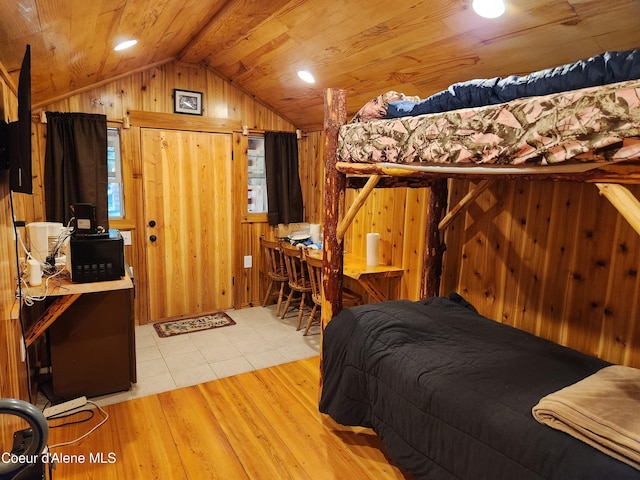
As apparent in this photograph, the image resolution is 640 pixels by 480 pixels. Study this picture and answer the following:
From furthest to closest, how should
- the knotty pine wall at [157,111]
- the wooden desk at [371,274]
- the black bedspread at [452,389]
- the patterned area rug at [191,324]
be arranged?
the patterned area rug at [191,324]
the knotty pine wall at [157,111]
the wooden desk at [371,274]
the black bedspread at [452,389]

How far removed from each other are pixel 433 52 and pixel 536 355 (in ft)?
5.81

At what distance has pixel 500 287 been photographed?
8.82 ft

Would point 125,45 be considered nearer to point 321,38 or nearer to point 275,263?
point 321,38

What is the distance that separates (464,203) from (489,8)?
119 cm

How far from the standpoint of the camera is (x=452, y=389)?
1.74 meters

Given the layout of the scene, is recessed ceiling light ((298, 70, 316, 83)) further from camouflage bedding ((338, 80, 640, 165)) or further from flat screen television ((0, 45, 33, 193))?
flat screen television ((0, 45, 33, 193))

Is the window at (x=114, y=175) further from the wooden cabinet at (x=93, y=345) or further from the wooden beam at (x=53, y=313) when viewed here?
the wooden beam at (x=53, y=313)

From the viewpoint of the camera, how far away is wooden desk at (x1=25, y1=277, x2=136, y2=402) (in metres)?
2.67

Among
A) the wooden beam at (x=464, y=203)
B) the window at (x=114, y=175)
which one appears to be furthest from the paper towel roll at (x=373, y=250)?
the window at (x=114, y=175)

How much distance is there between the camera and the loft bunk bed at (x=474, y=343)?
3.98 ft

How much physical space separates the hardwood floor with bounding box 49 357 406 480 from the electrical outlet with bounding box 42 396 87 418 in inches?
6.6

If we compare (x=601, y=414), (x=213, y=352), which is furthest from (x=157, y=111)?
(x=601, y=414)

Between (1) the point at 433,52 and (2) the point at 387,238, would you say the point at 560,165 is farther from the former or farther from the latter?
(2) the point at 387,238

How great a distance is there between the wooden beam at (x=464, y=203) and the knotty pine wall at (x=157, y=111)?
2452 mm
